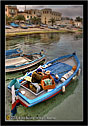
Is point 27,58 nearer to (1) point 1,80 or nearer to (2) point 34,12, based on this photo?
(1) point 1,80

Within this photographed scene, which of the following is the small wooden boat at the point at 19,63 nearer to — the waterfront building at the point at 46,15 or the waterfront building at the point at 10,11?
the waterfront building at the point at 10,11

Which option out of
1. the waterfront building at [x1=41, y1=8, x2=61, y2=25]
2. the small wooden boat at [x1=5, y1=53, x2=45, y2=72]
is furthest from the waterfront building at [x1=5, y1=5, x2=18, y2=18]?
the small wooden boat at [x1=5, y1=53, x2=45, y2=72]

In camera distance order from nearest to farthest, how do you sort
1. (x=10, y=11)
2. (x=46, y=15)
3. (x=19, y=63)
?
1. (x=19, y=63)
2. (x=10, y=11)
3. (x=46, y=15)

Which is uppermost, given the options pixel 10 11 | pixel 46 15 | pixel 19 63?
pixel 46 15

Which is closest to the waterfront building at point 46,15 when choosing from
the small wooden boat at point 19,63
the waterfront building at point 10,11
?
the waterfront building at point 10,11

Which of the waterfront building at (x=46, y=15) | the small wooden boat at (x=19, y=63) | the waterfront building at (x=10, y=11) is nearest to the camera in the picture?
the small wooden boat at (x=19, y=63)

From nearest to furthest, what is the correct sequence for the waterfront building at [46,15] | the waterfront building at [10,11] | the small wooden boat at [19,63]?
the small wooden boat at [19,63]
the waterfront building at [10,11]
the waterfront building at [46,15]

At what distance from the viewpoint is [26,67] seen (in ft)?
52.7

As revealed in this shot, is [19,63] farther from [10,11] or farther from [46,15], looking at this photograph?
[46,15]

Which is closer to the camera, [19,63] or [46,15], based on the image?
[19,63]

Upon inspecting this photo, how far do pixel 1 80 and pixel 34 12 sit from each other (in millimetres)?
89862

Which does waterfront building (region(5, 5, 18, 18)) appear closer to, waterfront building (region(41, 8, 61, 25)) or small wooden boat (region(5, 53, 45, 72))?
waterfront building (region(41, 8, 61, 25))

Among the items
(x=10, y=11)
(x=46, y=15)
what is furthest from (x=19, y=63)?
(x=46, y=15)

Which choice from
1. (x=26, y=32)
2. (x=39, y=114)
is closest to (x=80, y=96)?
(x=39, y=114)
